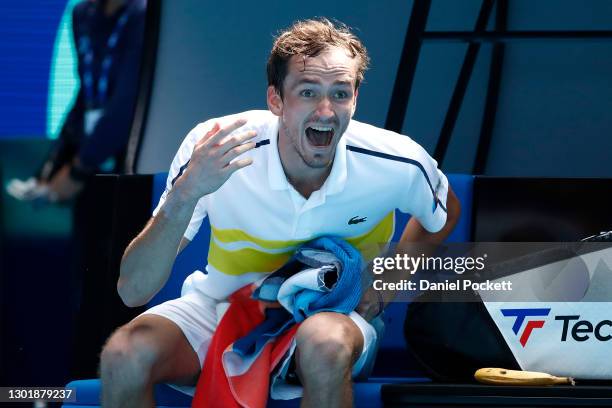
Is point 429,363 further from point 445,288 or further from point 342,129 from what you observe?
point 342,129

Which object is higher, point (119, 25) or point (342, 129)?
point (119, 25)

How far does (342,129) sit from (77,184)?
4.84 feet

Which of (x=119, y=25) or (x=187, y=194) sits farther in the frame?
(x=119, y=25)

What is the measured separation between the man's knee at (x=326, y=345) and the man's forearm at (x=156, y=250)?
34cm

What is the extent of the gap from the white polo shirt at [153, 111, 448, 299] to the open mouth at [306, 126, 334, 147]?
80 mm

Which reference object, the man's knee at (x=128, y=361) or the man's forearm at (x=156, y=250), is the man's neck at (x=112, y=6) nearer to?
the man's forearm at (x=156, y=250)

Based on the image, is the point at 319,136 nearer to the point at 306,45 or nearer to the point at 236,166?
A: the point at 306,45

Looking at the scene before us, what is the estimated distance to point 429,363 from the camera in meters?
2.65

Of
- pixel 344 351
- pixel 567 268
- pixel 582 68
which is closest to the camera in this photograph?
pixel 344 351

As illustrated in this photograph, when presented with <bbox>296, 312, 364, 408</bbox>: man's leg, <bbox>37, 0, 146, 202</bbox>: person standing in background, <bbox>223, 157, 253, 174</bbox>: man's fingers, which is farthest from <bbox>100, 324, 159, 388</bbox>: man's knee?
<bbox>37, 0, 146, 202</bbox>: person standing in background

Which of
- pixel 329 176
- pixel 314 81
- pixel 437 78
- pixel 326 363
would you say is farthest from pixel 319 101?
pixel 437 78

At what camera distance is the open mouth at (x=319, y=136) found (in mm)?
2675

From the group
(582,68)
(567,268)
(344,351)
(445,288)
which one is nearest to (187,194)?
(344,351)

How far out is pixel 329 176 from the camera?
8.96 feet
